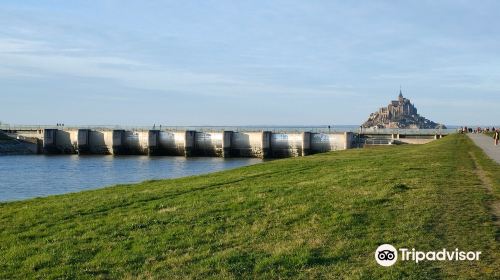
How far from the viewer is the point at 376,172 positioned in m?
21.9

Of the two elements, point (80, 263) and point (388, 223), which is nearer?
point (80, 263)

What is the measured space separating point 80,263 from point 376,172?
15023mm

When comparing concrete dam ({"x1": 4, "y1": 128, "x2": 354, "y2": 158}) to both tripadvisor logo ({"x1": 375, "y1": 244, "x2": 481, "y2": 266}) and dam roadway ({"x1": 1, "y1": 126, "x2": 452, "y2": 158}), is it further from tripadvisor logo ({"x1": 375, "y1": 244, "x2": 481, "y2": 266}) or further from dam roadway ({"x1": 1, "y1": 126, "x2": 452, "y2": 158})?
tripadvisor logo ({"x1": 375, "y1": 244, "x2": 481, "y2": 266})

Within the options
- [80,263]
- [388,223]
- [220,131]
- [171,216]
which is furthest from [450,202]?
[220,131]

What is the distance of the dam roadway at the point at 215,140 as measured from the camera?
88.9 m

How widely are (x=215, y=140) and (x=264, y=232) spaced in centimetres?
8287

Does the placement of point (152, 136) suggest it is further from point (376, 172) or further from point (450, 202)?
point (450, 202)

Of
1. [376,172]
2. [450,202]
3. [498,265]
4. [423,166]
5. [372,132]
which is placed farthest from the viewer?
[372,132]

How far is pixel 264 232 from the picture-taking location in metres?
11.7

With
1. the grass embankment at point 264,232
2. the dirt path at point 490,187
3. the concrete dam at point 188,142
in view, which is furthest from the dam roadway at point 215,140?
the grass embankment at point 264,232

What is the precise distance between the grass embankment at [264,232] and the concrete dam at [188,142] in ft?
232

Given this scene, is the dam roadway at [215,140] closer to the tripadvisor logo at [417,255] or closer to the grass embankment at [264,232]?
the grass embankment at [264,232]

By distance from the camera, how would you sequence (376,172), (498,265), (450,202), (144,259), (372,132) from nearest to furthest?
(498,265) → (144,259) → (450,202) → (376,172) → (372,132)

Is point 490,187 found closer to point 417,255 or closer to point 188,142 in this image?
point 417,255
